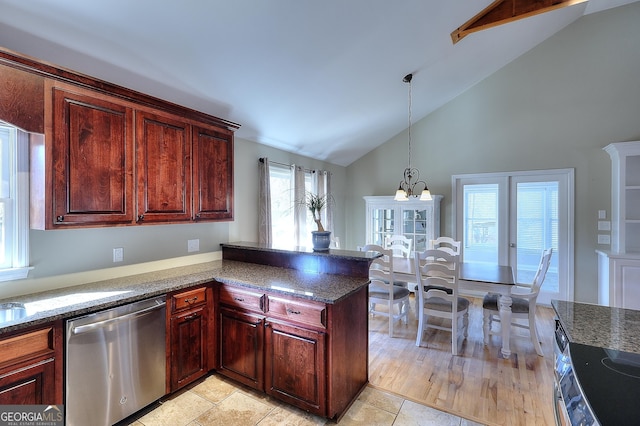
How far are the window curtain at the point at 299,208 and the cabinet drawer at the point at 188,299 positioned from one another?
6.72ft

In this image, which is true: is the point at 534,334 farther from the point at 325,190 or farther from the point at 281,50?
the point at 281,50

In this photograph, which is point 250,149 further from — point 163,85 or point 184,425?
point 184,425

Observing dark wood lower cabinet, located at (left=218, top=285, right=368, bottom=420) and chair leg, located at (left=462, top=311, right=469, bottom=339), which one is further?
chair leg, located at (left=462, top=311, right=469, bottom=339)

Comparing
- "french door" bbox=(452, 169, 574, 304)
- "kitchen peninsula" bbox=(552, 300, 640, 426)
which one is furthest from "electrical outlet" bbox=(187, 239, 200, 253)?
"french door" bbox=(452, 169, 574, 304)

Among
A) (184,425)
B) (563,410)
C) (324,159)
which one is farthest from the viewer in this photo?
(324,159)

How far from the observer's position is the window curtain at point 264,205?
3.75 metres

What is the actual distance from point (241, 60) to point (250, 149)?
4.61ft

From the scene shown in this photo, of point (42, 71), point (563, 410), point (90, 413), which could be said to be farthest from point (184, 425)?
point (42, 71)

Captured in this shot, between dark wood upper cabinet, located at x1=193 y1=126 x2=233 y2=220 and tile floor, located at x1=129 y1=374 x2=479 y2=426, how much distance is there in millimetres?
1496

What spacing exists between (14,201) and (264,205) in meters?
2.25

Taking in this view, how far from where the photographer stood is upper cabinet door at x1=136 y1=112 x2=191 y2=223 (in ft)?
7.51

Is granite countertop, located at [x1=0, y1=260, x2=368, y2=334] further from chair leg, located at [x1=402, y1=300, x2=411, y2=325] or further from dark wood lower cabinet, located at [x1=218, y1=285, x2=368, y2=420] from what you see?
chair leg, located at [x1=402, y1=300, x2=411, y2=325]

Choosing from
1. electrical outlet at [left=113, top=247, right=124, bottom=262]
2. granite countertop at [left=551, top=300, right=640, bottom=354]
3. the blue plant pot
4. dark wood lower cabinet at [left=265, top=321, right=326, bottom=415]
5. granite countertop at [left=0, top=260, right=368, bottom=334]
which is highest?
the blue plant pot

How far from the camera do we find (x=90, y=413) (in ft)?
5.91
